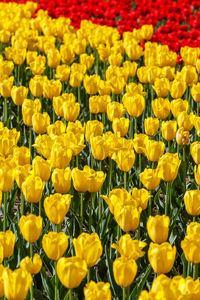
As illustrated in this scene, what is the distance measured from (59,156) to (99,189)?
29 cm

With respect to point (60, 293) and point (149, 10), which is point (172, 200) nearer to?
point (60, 293)

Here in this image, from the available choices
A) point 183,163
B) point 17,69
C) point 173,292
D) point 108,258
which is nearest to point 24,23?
point 17,69

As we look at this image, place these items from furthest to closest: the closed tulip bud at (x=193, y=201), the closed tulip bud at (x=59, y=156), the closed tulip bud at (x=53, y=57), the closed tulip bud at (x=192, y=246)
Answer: the closed tulip bud at (x=53, y=57) < the closed tulip bud at (x=59, y=156) < the closed tulip bud at (x=193, y=201) < the closed tulip bud at (x=192, y=246)

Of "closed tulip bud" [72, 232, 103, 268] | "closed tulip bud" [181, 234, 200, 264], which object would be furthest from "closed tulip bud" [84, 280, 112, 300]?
"closed tulip bud" [181, 234, 200, 264]

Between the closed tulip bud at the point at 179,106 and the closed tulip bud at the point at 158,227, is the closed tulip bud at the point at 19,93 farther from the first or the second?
the closed tulip bud at the point at 158,227

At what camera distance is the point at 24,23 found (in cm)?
737

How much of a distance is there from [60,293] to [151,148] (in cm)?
112

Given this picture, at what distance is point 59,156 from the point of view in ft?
11.5

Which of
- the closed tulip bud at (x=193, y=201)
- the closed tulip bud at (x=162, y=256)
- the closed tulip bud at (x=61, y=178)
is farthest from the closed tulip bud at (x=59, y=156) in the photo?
the closed tulip bud at (x=162, y=256)

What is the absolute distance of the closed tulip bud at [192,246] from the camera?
263cm

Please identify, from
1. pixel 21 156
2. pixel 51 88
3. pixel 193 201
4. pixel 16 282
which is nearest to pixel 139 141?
pixel 21 156

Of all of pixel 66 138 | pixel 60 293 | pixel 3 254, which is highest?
pixel 66 138

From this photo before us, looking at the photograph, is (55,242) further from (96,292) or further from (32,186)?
(32,186)

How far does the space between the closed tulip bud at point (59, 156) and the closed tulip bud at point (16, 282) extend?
1.26m
